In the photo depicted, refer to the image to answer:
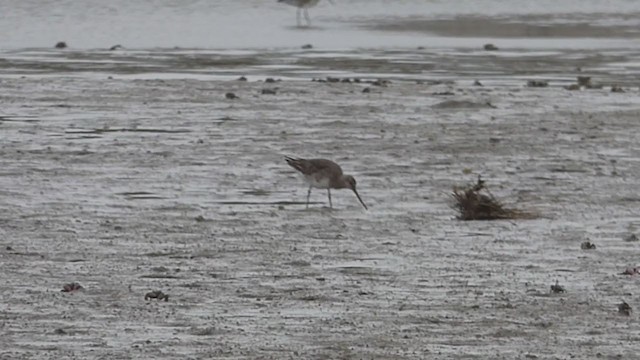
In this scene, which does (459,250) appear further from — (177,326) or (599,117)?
(599,117)

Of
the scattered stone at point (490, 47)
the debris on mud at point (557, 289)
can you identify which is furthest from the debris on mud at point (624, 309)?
the scattered stone at point (490, 47)

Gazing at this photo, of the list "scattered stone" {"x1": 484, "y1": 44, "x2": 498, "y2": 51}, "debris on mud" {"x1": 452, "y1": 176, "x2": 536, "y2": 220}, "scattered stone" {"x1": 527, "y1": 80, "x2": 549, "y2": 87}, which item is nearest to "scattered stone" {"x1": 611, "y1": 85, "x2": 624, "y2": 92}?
"scattered stone" {"x1": 527, "y1": 80, "x2": 549, "y2": 87}

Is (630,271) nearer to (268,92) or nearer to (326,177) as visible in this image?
(326,177)

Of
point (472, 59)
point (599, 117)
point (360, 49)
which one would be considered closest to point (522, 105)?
point (599, 117)

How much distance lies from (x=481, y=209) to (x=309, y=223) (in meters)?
1.18

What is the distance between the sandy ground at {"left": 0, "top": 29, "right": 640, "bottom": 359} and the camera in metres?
9.00

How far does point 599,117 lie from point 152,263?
389 inches

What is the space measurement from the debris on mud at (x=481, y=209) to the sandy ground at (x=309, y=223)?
118 millimetres

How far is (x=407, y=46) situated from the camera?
32656mm

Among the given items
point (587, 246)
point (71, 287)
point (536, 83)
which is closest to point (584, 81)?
point (536, 83)

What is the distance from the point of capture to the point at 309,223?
1291 centimetres

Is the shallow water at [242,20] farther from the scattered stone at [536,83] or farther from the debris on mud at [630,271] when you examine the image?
the debris on mud at [630,271]

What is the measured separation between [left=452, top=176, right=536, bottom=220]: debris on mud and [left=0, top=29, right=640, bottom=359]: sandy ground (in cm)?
12

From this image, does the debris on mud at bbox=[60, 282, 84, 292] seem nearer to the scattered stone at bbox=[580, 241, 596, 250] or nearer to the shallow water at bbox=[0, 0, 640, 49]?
the scattered stone at bbox=[580, 241, 596, 250]
